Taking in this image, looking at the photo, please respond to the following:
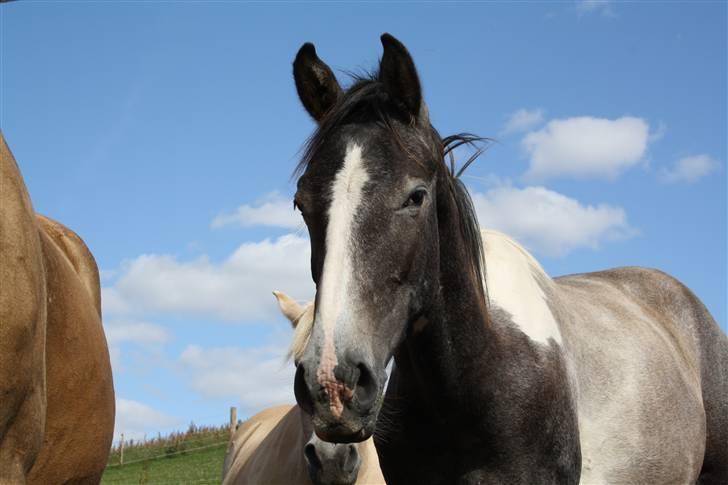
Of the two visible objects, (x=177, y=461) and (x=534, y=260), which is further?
(x=177, y=461)

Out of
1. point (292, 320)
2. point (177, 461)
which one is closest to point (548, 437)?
point (292, 320)

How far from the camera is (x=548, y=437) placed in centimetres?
397

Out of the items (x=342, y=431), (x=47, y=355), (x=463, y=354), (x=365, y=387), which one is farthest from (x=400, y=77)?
(x=47, y=355)

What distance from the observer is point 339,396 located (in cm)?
288

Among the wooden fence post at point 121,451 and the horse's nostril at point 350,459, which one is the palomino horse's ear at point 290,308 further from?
the wooden fence post at point 121,451

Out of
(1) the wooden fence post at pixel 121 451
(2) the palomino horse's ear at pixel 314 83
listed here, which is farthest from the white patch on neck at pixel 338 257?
(1) the wooden fence post at pixel 121 451

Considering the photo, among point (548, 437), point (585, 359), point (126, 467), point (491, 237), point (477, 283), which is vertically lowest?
point (126, 467)

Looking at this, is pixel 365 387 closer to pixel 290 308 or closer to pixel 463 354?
pixel 463 354

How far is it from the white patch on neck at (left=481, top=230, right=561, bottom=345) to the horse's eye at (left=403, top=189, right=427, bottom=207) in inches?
39.9

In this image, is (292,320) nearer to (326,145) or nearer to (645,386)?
(645,386)

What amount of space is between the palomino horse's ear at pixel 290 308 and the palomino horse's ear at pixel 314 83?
275 centimetres

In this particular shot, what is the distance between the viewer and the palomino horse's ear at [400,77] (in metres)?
3.65

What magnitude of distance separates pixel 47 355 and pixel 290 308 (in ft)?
11.3

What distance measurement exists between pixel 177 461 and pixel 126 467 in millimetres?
3141
